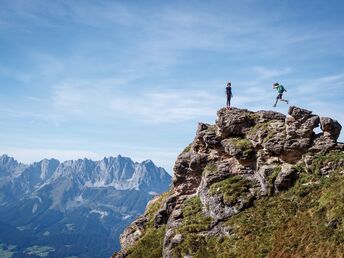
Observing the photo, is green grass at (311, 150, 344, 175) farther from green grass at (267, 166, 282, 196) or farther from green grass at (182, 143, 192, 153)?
green grass at (182, 143, 192, 153)

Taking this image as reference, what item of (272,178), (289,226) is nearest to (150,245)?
(272,178)

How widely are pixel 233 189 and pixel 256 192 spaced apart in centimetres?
277

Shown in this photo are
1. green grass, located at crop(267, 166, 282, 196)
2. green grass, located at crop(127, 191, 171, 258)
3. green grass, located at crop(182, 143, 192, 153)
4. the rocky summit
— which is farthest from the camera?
green grass, located at crop(182, 143, 192, 153)

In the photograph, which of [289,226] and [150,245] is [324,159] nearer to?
[289,226]

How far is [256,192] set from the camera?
46.0 meters

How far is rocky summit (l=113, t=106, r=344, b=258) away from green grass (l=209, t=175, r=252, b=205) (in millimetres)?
118

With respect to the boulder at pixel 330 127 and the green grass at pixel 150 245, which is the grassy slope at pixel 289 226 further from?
the green grass at pixel 150 245

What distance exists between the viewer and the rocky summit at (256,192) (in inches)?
1475

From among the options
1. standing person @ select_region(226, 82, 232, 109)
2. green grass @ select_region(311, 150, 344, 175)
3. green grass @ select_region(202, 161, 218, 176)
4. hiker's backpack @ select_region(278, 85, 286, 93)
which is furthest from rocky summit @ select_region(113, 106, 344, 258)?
hiker's backpack @ select_region(278, 85, 286, 93)

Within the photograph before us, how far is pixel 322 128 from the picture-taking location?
46.4 meters

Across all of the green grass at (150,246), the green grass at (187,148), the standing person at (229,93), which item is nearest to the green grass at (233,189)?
the green grass at (150,246)

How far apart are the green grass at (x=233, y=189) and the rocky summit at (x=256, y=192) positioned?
0.12 metres

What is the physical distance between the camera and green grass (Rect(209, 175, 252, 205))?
45938mm

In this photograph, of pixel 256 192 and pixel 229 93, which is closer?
pixel 256 192
